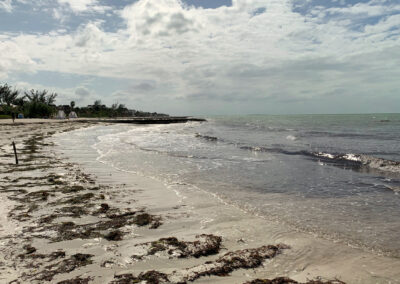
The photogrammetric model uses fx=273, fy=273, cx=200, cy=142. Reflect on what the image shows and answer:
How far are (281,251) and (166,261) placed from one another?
2.15m

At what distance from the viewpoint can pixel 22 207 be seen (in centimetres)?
698

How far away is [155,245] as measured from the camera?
16.8 ft

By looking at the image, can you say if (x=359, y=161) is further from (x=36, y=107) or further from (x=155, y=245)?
(x=36, y=107)

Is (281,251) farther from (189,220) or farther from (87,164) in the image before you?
(87,164)

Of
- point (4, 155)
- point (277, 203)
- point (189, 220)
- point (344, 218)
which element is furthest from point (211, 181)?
point (4, 155)

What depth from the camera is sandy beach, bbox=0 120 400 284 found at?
4207mm

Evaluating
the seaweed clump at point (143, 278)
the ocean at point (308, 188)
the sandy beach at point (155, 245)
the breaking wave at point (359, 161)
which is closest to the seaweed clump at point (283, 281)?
the sandy beach at point (155, 245)

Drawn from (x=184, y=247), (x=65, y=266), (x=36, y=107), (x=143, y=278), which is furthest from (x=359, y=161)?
(x=36, y=107)

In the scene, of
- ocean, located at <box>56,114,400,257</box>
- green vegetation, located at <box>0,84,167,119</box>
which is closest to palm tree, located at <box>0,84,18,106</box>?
green vegetation, located at <box>0,84,167,119</box>

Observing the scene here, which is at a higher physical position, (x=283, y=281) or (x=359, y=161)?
(x=283, y=281)

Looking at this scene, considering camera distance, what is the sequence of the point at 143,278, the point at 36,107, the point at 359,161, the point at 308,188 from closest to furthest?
the point at 143,278
the point at 308,188
the point at 359,161
the point at 36,107

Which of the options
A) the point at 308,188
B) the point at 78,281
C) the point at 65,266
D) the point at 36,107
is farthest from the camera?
the point at 36,107

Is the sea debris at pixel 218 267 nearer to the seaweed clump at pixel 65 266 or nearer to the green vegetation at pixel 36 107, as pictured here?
the seaweed clump at pixel 65 266

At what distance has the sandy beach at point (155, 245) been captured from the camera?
4207 mm
